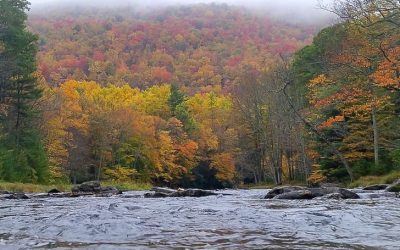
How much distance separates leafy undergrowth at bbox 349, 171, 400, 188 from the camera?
23.7 metres

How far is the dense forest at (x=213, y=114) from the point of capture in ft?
86.6

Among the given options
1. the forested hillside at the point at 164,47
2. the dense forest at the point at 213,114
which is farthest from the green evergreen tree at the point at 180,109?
the forested hillside at the point at 164,47

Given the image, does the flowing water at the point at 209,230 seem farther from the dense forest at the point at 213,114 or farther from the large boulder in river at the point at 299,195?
the dense forest at the point at 213,114

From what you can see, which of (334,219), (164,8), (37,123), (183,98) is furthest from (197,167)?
(164,8)

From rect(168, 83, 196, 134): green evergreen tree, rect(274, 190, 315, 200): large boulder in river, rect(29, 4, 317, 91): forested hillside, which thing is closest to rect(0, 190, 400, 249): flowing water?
rect(274, 190, 315, 200): large boulder in river

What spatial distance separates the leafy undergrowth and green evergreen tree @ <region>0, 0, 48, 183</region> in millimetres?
20590

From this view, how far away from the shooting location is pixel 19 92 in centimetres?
3644

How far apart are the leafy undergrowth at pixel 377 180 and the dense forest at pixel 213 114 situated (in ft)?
3.65

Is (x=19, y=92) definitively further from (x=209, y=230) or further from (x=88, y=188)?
(x=209, y=230)

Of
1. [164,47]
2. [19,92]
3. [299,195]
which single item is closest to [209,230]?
[299,195]

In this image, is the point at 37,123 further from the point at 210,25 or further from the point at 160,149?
the point at 210,25

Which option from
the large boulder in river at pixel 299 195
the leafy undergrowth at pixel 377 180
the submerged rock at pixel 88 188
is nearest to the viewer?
the large boulder in river at pixel 299 195

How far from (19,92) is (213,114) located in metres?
29.9

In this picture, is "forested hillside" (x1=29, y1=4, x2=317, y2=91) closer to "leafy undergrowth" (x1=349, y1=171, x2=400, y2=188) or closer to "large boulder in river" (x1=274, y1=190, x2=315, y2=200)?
"leafy undergrowth" (x1=349, y1=171, x2=400, y2=188)
